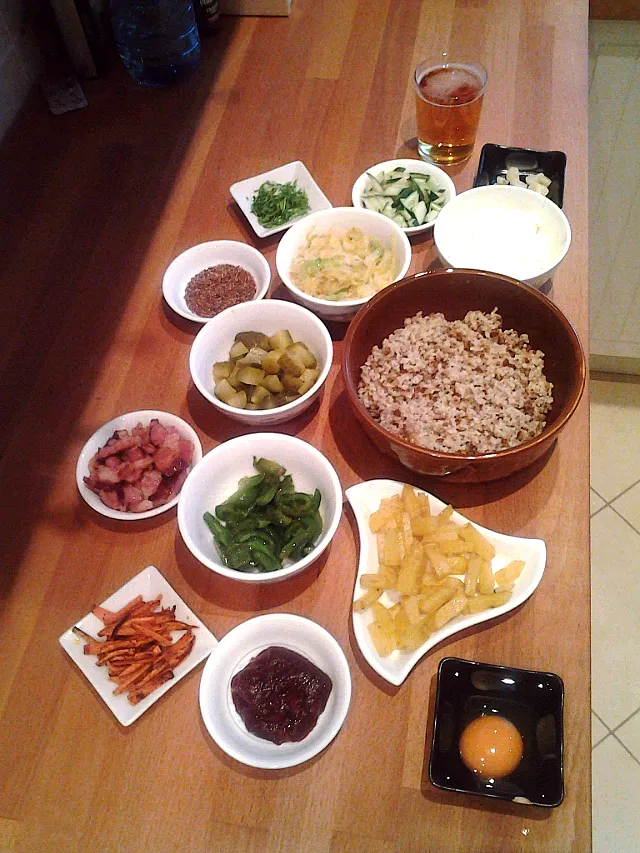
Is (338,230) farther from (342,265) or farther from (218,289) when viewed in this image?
(218,289)

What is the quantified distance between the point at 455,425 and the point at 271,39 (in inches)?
57.0

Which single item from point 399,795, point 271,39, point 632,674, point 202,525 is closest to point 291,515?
point 202,525

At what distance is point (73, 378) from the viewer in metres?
1.31

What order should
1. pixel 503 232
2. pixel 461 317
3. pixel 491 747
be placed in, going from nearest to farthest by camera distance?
pixel 491 747, pixel 461 317, pixel 503 232

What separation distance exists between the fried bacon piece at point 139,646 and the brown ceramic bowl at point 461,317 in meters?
0.44

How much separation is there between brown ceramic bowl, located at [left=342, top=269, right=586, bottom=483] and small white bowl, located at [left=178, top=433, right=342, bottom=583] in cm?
12

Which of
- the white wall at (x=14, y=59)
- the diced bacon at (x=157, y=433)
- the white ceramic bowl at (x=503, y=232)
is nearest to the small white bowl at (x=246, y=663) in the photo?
the diced bacon at (x=157, y=433)

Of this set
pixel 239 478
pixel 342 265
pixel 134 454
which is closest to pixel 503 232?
pixel 342 265

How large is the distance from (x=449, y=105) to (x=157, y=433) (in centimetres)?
99

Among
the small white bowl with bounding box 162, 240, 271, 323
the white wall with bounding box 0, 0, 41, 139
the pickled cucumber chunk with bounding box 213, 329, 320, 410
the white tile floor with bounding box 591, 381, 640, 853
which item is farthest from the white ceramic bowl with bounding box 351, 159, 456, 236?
the white tile floor with bounding box 591, 381, 640, 853

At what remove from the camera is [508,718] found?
0.89 meters

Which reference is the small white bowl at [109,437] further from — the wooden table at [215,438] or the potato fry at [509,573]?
the potato fry at [509,573]

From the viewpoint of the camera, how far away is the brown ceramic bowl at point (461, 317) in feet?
3.24

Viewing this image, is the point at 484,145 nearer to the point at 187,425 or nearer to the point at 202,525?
the point at 187,425
